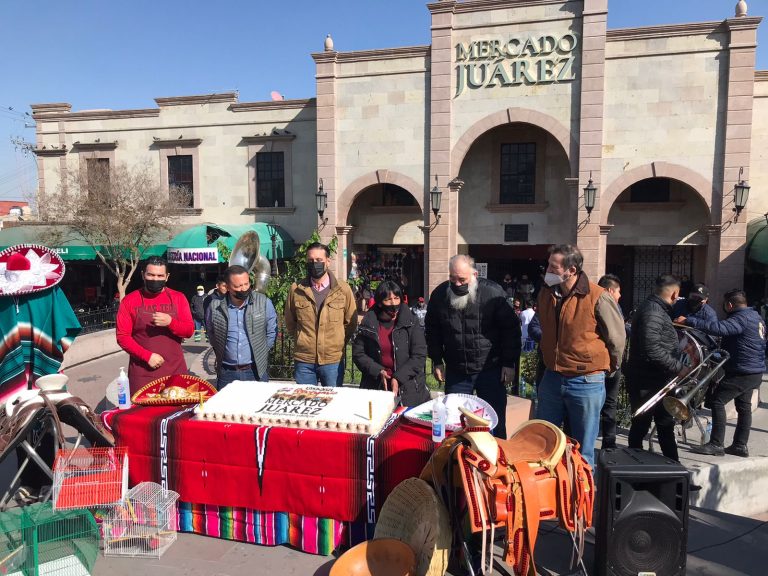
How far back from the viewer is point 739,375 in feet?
18.2

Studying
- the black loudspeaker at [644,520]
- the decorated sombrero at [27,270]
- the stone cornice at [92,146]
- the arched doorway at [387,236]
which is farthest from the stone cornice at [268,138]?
the black loudspeaker at [644,520]

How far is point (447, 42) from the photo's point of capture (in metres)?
15.6

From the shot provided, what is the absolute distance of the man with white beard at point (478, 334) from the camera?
4.61 meters

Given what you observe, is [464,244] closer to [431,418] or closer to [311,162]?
[311,162]

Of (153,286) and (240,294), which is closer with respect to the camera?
(153,286)

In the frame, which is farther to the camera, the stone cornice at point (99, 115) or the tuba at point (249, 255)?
the stone cornice at point (99, 115)

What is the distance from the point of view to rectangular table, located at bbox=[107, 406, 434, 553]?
3.40 meters

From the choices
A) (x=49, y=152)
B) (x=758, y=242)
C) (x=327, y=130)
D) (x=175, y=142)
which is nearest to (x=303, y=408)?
(x=327, y=130)

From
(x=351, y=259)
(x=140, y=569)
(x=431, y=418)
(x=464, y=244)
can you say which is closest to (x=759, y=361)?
(x=431, y=418)

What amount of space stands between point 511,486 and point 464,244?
619 inches

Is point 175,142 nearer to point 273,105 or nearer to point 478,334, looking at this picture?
point 273,105

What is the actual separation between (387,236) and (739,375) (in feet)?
46.2

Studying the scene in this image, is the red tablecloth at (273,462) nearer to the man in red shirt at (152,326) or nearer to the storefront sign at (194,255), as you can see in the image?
the man in red shirt at (152,326)

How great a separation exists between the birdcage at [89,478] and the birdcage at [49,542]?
0.15 metres
